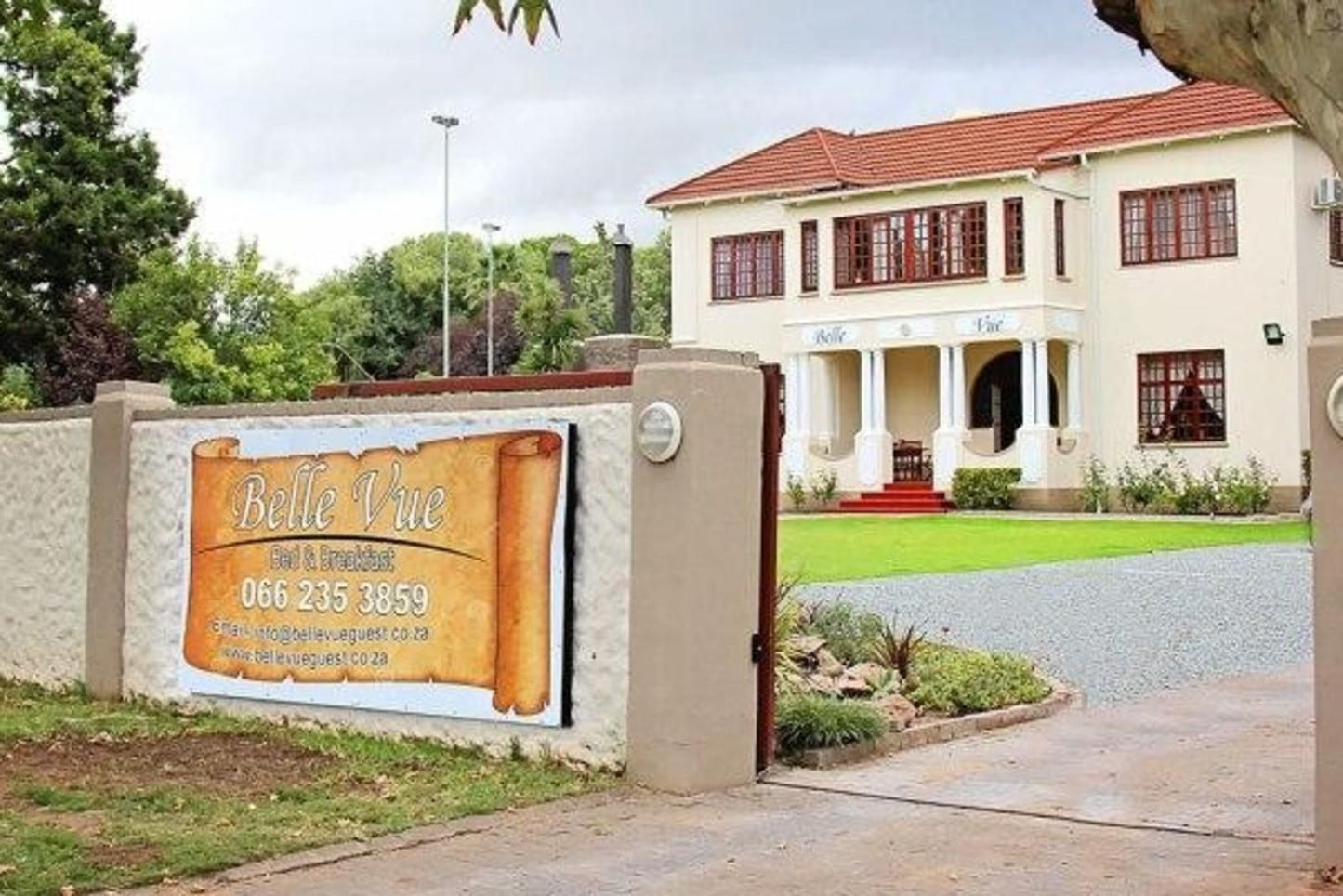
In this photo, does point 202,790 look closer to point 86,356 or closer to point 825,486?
point 825,486

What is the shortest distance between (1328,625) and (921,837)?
194 centimetres

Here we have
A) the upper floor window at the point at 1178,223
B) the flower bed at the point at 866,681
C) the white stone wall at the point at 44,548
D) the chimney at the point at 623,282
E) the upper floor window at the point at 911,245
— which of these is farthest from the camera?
the upper floor window at the point at 911,245

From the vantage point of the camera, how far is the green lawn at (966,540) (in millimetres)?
22422

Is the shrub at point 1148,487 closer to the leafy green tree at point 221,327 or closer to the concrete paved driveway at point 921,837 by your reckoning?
the leafy green tree at point 221,327

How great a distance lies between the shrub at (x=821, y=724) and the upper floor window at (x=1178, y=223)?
1044 inches

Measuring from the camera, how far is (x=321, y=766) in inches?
365

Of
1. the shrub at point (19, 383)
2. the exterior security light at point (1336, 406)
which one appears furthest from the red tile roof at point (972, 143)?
the exterior security light at point (1336, 406)

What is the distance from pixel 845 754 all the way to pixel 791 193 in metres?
30.6

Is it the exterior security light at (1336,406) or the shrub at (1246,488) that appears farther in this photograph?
the shrub at (1246,488)

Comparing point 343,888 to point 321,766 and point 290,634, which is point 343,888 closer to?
point 321,766

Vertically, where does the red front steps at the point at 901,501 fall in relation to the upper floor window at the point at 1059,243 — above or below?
below

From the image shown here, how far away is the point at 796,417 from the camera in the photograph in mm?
38938

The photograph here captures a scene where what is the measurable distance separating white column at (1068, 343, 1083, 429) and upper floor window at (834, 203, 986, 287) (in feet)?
8.22

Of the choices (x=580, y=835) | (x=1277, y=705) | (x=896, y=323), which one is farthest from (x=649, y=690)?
(x=896, y=323)
